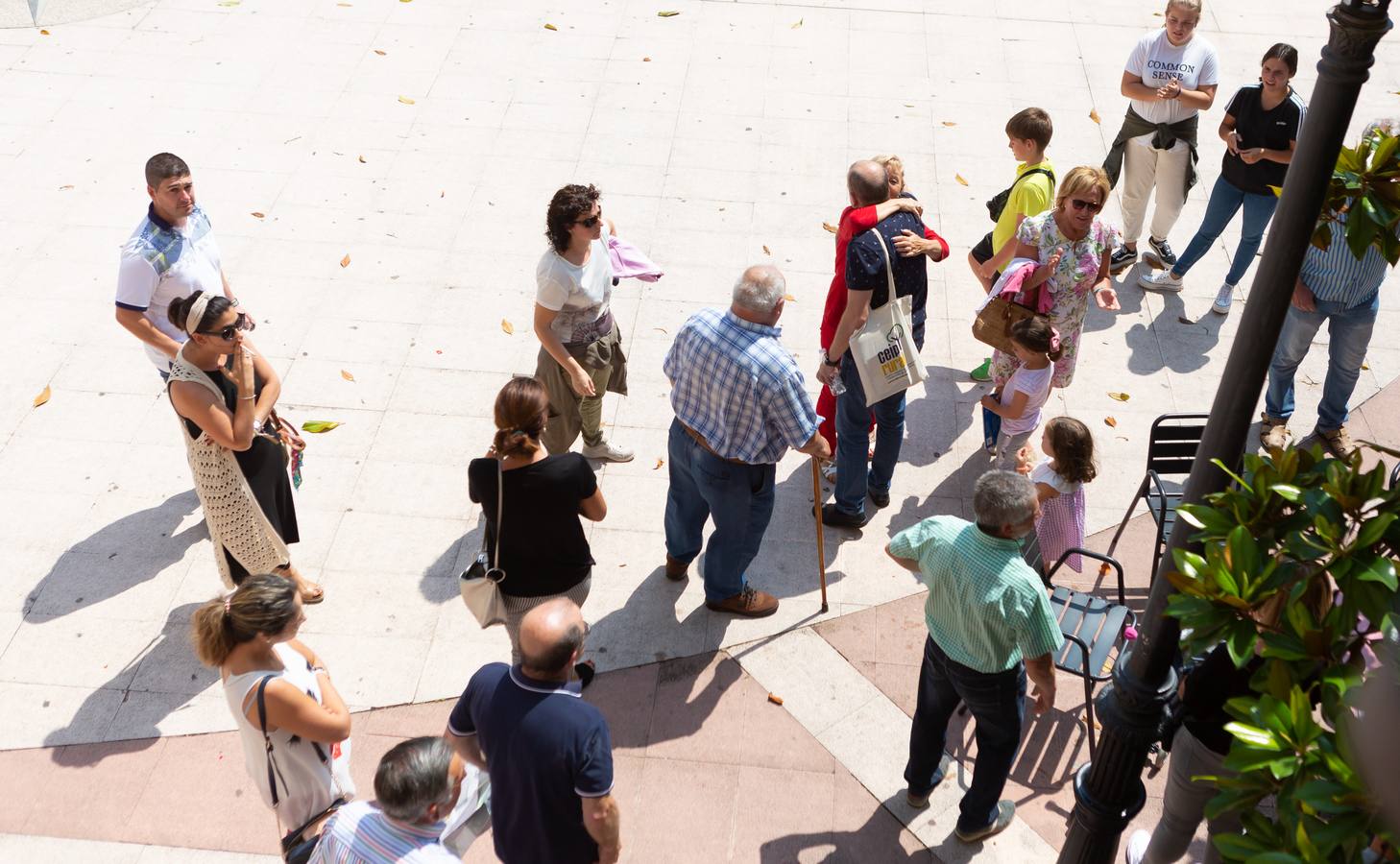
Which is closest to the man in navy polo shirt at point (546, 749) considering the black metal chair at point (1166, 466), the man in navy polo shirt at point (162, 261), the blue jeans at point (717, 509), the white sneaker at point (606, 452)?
the blue jeans at point (717, 509)

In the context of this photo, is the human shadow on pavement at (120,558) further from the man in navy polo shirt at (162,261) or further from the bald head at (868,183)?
the bald head at (868,183)

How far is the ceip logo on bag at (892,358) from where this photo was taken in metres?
5.89

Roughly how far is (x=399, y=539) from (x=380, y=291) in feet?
7.77

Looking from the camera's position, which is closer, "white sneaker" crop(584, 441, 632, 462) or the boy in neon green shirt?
the boy in neon green shirt

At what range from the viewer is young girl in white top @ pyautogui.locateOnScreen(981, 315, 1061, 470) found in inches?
229

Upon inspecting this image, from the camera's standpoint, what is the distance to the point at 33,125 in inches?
373

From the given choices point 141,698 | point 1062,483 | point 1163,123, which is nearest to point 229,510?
point 141,698

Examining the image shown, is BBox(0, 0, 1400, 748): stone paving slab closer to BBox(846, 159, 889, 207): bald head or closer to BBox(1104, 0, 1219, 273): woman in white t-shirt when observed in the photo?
BBox(1104, 0, 1219, 273): woman in white t-shirt

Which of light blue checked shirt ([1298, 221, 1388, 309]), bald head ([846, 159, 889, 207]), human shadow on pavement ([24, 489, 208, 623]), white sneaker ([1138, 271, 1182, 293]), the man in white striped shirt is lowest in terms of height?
human shadow on pavement ([24, 489, 208, 623])

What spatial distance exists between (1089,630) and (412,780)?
3124 mm

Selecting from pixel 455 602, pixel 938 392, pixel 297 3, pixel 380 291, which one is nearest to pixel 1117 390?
pixel 938 392

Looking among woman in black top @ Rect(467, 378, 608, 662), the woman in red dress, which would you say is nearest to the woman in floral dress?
the woman in red dress

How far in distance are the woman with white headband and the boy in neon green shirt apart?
4.02m

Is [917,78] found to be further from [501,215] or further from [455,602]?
[455,602]
